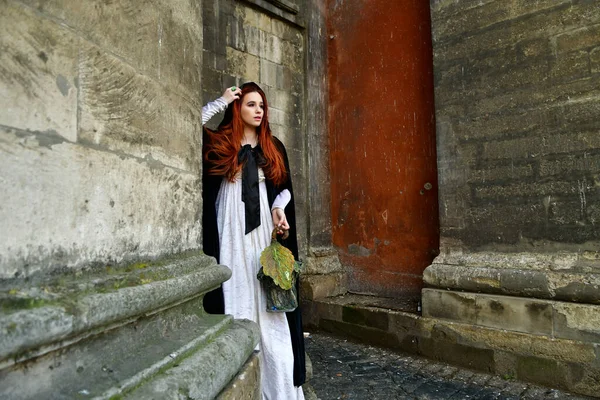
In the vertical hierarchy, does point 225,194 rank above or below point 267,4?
below

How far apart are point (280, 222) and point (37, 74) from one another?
1.74m

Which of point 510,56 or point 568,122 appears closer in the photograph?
point 568,122

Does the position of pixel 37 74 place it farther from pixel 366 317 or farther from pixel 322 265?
pixel 322 265

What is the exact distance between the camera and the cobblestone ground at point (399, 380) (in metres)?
3.12

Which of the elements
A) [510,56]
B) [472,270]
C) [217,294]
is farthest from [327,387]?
[510,56]

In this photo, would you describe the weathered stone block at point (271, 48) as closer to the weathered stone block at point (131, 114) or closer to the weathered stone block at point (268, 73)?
the weathered stone block at point (268, 73)

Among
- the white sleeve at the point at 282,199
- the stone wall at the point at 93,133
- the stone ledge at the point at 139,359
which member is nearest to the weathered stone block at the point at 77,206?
the stone wall at the point at 93,133

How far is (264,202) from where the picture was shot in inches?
109

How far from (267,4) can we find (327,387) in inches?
173

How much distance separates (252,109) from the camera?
2.76 metres

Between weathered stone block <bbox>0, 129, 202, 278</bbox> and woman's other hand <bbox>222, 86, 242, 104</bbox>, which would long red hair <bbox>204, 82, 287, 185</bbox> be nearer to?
woman's other hand <bbox>222, 86, 242, 104</bbox>

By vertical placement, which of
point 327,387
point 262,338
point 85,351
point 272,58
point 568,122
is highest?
point 272,58

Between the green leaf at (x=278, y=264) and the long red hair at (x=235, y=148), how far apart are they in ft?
1.73

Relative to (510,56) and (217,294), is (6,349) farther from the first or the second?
(510,56)
